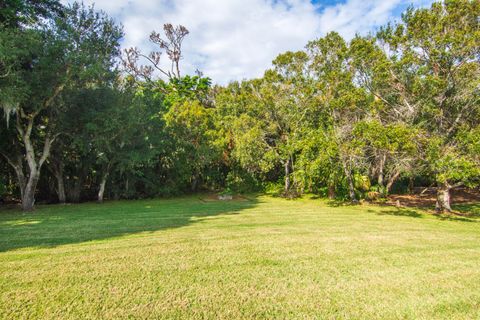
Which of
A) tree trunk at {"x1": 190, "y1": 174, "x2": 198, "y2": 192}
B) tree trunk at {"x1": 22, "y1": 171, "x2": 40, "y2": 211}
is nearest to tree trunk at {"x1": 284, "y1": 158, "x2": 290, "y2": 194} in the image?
tree trunk at {"x1": 190, "y1": 174, "x2": 198, "y2": 192}

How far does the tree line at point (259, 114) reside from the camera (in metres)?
8.80

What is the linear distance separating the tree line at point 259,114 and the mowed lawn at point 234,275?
531cm

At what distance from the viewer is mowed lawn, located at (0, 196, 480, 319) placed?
2504 millimetres

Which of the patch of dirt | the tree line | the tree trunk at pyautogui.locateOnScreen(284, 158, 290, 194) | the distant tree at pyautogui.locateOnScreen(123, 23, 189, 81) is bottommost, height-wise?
the patch of dirt

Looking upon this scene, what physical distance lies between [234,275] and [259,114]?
13.1m

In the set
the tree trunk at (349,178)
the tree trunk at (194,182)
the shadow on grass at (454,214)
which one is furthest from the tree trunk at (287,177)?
the tree trunk at (194,182)

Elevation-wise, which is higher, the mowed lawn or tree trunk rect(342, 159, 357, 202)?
tree trunk rect(342, 159, 357, 202)

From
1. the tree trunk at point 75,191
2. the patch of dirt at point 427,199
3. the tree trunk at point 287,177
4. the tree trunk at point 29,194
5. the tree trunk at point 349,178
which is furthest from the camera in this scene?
the tree trunk at point 287,177

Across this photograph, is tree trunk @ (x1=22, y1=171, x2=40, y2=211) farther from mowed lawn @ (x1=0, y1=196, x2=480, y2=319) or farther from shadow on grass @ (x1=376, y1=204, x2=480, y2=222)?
shadow on grass @ (x1=376, y1=204, x2=480, y2=222)

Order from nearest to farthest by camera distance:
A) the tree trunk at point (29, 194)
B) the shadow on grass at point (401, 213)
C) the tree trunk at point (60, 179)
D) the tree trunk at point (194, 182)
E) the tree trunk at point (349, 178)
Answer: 1. the shadow on grass at point (401, 213)
2. the tree trunk at point (29, 194)
3. the tree trunk at point (349, 178)
4. the tree trunk at point (60, 179)
5. the tree trunk at point (194, 182)

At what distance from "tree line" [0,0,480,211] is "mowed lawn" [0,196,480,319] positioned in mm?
5313

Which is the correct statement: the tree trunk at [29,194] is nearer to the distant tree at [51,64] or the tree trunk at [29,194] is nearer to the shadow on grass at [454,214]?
the distant tree at [51,64]

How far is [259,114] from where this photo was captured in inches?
614

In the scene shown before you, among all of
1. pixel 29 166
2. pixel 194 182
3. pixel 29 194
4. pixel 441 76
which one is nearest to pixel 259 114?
pixel 194 182
